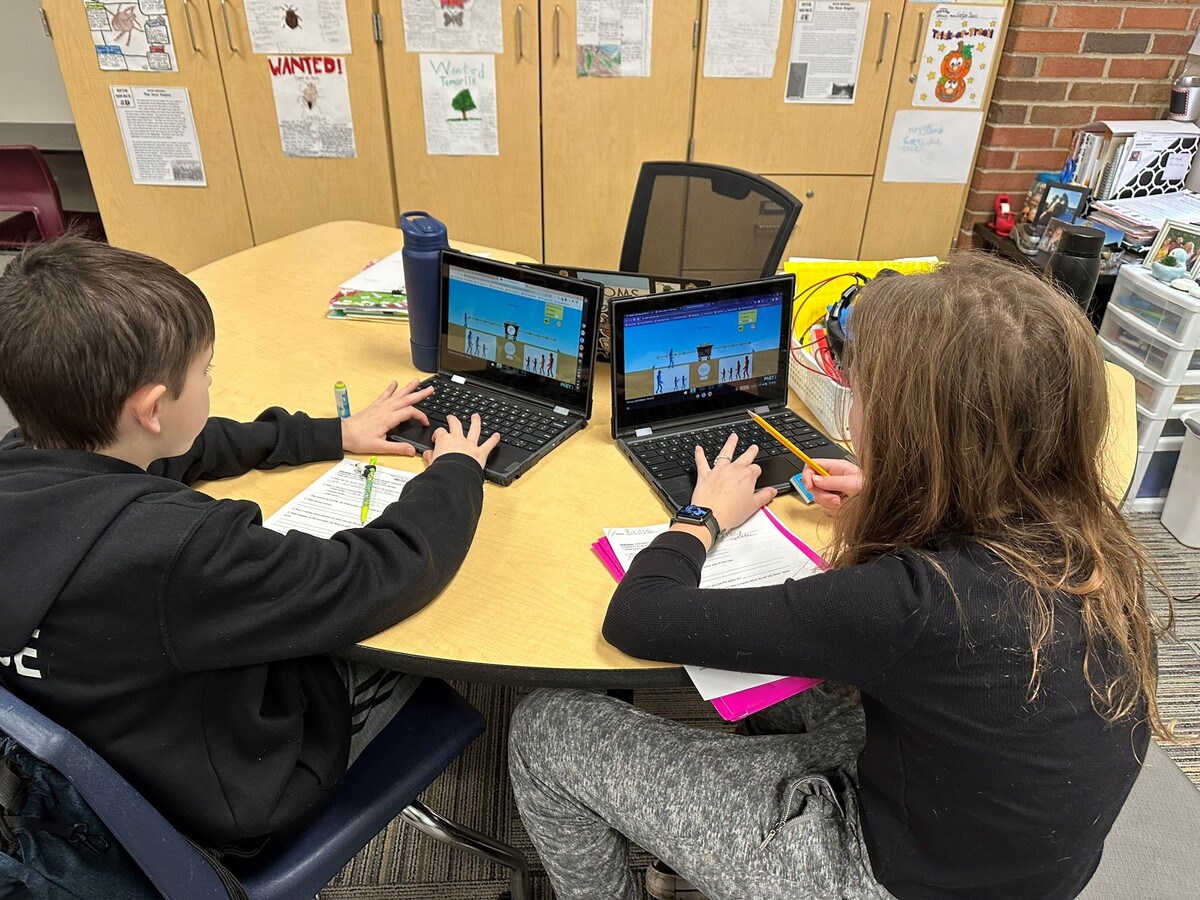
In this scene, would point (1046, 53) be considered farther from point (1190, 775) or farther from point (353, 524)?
point (353, 524)

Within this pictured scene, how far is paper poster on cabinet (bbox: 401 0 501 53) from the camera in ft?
8.96

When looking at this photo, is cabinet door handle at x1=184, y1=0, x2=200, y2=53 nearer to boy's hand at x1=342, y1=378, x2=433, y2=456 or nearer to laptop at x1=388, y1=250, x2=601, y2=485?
laptop at x1=388, y1=250, x2=601, y2=485

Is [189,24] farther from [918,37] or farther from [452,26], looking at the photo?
[918,37]

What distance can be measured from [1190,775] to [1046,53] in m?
2.31

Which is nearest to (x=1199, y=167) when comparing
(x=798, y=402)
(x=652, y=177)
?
(x=652, y=177)

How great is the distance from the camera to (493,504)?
1.24m

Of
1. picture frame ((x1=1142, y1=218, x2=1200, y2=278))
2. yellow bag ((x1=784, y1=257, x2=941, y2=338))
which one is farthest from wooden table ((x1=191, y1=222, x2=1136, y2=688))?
picture frame ((x1=1142, y1=218, x2=1200, y2=278))

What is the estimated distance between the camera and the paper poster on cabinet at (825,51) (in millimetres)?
2745

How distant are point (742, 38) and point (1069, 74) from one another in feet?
3.76

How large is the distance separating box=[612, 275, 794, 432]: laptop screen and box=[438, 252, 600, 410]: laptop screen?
0.07m

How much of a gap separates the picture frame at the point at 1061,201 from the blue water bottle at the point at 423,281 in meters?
2.12

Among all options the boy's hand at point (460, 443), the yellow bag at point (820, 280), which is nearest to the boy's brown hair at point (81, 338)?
the boy's hand at point (460, 443)

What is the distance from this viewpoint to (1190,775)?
1.77 meters

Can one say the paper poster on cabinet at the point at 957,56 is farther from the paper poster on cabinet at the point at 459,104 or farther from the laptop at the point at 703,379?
the laptop at the point at 703,379
